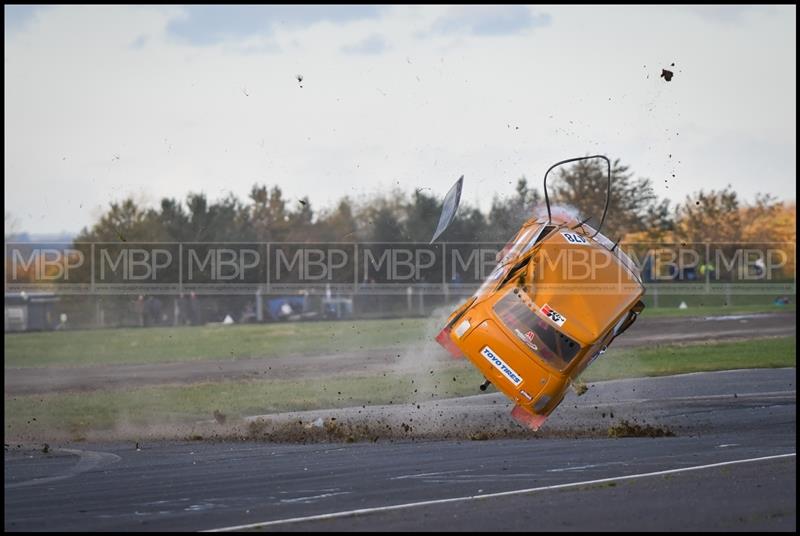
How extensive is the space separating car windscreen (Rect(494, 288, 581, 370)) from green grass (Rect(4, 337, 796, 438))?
6929 millimetres

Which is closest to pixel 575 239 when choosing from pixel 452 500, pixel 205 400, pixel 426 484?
pixel 426 484

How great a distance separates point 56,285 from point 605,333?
74.7ft

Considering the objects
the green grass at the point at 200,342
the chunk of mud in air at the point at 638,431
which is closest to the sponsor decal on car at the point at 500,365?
the chunk of mud in air at the point at 638,431

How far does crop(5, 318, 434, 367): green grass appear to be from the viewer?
2773cm

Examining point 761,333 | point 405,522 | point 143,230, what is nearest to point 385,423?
point 405,522

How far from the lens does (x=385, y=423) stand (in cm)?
1574

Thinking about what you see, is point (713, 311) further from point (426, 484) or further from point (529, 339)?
point (426, 484)

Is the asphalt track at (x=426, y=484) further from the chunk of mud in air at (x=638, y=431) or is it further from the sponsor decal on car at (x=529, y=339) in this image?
the sponsor decal on car at (x=529, y=339)

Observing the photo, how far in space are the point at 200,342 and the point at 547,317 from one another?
2049cm

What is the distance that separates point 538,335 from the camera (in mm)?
11742

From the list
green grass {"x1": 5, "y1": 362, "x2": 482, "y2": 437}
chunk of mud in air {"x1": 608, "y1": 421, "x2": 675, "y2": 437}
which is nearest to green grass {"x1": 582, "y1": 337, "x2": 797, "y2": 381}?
green grass {"x1": 5, "y1": 362, "x2": 482, "y2": 437}

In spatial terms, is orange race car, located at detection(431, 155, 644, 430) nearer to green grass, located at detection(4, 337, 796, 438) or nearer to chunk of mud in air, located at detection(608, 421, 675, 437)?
chunk of mud in air, located at detection(608, 421, 675, 437)

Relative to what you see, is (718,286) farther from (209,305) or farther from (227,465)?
(227,465)

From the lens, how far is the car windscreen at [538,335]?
11.7 meters
